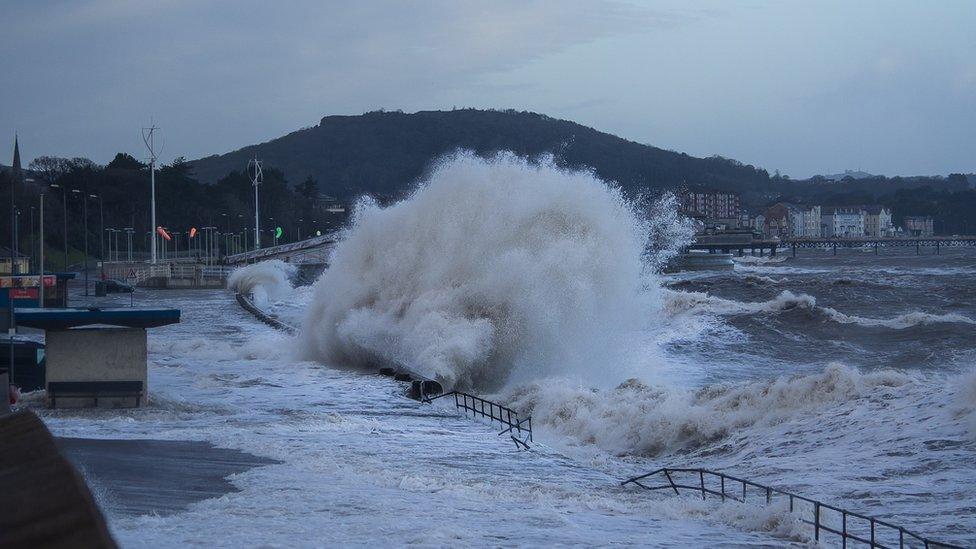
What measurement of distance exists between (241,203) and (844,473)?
125m

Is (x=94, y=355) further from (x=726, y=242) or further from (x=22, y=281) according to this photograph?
(x=726, y=242)

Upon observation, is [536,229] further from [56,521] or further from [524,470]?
[56,521]

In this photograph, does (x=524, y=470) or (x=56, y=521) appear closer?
(x=56, y=521)

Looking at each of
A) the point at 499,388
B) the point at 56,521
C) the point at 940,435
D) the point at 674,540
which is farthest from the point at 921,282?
the point at 56,521

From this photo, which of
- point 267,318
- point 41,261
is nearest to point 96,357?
point 41,261

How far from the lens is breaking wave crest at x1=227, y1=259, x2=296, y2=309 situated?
63.4 meters

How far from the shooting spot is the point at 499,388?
2273 centimetres

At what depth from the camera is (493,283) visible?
84.8 feet

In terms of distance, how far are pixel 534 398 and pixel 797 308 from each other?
89.0 ft

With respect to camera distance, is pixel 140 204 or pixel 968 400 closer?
pixel 968 400

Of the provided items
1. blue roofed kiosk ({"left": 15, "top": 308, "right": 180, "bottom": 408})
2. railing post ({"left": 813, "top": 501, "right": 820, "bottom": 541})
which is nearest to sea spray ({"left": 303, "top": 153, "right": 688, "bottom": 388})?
blue roofed kiosk ({"left": 15, "top": 308, "right": 180, "bottom": 408})

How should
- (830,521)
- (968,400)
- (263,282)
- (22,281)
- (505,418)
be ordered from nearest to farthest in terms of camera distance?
(830,521) < (968,400) < (505,418) < (22,281) < (263,282)

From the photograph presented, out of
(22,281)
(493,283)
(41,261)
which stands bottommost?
(22,281)

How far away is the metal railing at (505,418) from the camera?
15.6 metres
